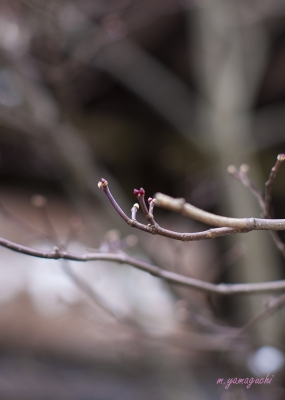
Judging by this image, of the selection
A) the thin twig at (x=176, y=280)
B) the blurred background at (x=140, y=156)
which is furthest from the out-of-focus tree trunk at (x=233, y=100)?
the thin twig at (x=176, y=280)

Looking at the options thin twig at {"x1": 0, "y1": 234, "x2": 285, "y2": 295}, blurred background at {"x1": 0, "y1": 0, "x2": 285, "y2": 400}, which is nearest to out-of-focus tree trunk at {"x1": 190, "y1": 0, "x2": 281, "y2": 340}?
blurred background at {"x1": 0, "y1": 0, "x2": 285, "y2": 400}

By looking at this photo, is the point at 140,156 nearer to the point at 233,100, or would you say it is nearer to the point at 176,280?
the point at 233,100

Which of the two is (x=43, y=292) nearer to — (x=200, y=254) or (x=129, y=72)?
(x=200, y=254)

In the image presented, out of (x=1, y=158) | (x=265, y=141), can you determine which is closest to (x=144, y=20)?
(x=265, y=141)

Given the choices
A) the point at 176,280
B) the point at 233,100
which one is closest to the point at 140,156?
the point at 233,100

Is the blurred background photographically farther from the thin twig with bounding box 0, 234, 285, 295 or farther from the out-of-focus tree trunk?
the thin twig with bounding box 0, 234, 285, 295

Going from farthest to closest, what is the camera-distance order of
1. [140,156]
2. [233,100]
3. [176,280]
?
[140,156], [233,100], [176,280]

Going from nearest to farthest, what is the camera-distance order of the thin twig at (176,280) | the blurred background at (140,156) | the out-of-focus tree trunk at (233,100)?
the thin twig at (176,280) < the blurred background at (140,156) < the out-of-focus tree trunk at (233,100)

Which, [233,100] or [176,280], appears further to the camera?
[233,100]

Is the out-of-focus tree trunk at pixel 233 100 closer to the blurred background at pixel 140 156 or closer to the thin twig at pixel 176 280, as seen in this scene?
the blurred background at pixel 140 156
